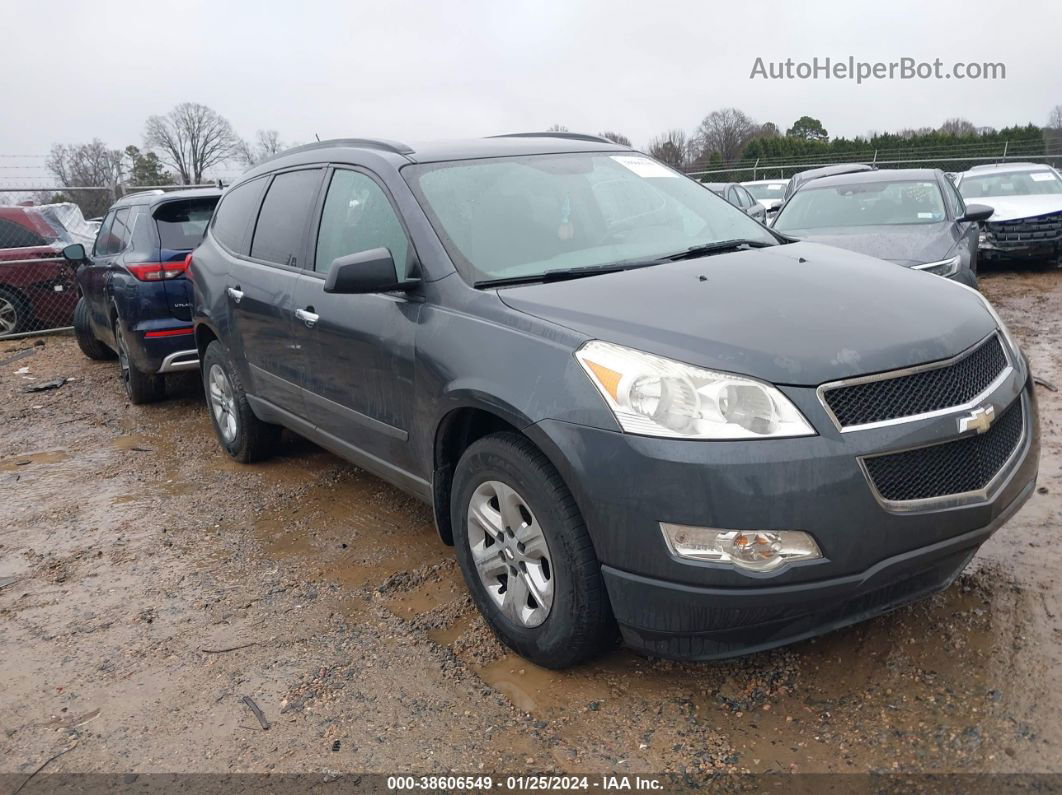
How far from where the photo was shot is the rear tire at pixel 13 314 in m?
11.4

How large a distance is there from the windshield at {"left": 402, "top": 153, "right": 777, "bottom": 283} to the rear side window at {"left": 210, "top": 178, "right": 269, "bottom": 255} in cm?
169

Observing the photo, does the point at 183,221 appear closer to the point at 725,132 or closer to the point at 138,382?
the point at 138,382

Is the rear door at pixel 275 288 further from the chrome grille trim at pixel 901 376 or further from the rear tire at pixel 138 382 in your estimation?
the rear tire at pixel 138 382

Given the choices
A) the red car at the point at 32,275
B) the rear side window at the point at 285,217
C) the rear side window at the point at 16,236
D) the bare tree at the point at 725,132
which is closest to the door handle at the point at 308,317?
the rear side window at the point at 285,217

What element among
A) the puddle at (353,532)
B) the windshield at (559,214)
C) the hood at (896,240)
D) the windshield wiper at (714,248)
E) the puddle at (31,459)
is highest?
the windshield at (559,214)

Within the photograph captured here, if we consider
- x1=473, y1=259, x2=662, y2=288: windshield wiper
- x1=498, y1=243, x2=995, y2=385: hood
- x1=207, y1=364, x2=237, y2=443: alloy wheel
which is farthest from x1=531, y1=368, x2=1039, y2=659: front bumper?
x1=207, y1=364, x2=237, y2=443: alloy wheel

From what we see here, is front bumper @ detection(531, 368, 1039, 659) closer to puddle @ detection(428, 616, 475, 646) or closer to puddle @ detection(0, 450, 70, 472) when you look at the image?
puddle @ detection(428, 616, 475, 646)

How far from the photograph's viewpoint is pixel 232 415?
5480 millimetres

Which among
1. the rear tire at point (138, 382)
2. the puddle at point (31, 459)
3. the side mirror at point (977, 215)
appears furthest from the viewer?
the side mirror at point (977, 215)

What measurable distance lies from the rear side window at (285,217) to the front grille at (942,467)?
9.83 ft

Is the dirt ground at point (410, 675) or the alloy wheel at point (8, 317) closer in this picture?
the dirt ground at point (410, 675)

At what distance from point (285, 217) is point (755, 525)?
3.16 m

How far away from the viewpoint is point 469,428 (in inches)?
125

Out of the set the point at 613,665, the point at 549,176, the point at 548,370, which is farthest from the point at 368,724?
the point at 549,176
